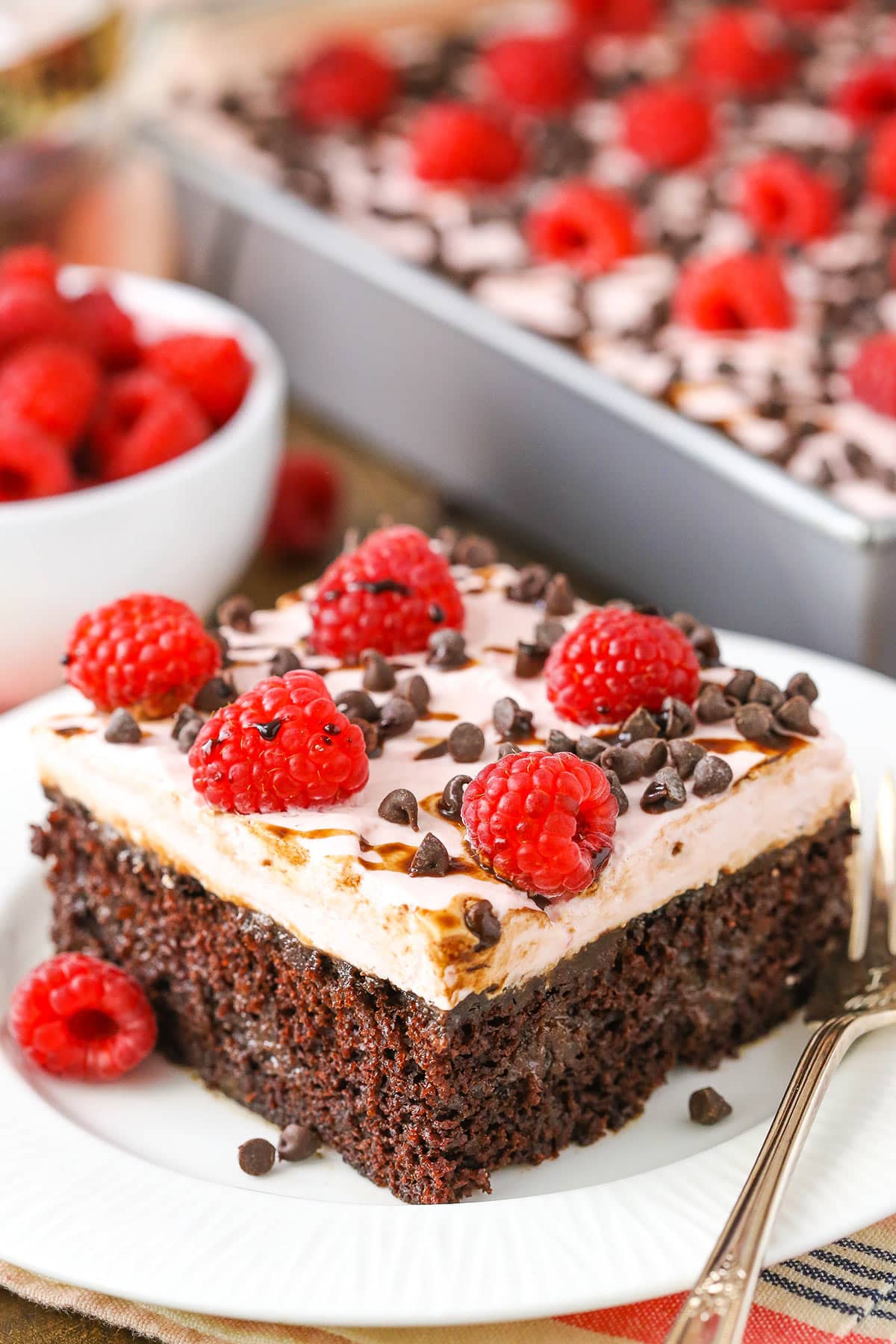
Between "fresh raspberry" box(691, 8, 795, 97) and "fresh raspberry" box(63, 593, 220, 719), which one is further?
"fresh raspberry" box(691, 8, 795, 97)

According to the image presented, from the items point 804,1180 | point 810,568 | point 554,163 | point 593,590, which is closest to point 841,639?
point 810,568

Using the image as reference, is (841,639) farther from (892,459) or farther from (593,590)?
(593,590)

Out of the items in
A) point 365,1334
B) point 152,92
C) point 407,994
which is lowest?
point 152,92

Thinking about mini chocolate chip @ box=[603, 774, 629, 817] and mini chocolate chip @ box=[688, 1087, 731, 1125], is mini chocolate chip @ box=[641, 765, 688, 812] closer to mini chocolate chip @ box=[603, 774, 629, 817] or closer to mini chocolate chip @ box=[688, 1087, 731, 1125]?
mini chocolate chip @ box=[603, 774, 629, 817]

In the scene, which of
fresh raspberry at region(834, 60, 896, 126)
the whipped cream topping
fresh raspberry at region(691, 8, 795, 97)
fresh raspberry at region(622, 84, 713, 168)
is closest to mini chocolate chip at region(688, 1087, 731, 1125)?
the whipped cream topping

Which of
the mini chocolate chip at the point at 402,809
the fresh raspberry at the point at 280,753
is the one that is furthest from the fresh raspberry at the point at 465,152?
the mini chocolate chip at the point at 402,809

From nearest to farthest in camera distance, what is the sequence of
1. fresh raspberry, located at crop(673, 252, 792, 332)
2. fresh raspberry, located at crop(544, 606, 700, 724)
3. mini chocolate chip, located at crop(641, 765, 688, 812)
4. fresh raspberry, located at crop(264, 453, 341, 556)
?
mini chocolate chip, located at crop(641, 765, 688, 812)
fresh raspberry, located at crop(544, 606, 700, 724)
fresh raspberry, located at crop(673, 252, 792, 332)
fresh raspberry, located at crop(264, 453, 341, 556)

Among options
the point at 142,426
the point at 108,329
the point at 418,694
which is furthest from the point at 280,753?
the point at 108,329
